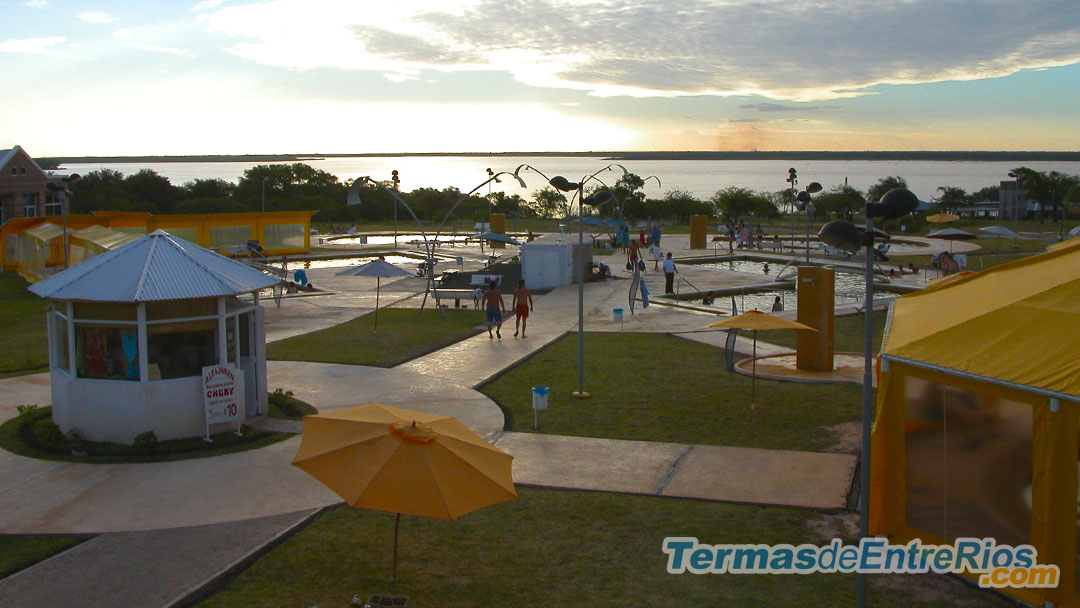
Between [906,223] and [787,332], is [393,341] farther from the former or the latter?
[906,223]

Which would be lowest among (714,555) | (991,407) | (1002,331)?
(714,555)

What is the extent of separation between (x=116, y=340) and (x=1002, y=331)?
11758mm

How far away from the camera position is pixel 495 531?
32.1ft

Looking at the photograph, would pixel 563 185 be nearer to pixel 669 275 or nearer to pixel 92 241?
pixel 669 275

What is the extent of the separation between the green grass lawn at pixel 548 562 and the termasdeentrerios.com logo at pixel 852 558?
15 cm

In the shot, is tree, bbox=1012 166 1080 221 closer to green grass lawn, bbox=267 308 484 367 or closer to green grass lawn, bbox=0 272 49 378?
green grass lawn, bbox=267 308 484 367

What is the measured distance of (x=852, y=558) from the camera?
29.8 feet

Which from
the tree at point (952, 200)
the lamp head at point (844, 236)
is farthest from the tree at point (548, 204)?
the lamp head at point (844, 236)

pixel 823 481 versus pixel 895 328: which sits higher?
pixel 895 328

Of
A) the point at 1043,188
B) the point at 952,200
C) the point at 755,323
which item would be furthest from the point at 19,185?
the point at 952,200

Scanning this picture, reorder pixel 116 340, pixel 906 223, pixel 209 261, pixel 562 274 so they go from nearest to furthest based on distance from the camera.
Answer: pixel 116 340 < pixel 209 261 < pixel 562 274 < pixel 906 223

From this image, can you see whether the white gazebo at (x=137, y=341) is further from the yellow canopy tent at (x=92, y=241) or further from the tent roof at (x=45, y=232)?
the tent roof at (x=45, y=232)

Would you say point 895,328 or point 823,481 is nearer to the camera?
point 895,328

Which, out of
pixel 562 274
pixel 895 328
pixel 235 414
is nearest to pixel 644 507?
pixel 895 328
